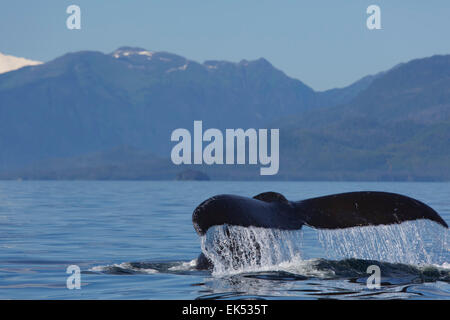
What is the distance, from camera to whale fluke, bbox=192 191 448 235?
26.7 ft

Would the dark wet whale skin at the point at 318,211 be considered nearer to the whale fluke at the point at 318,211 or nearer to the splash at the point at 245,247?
the whale fluke at the point at 318,211

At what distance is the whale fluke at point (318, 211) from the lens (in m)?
8.15

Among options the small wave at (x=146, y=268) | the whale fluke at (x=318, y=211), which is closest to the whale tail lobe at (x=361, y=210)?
the whale fluke at (x=318, y=211)

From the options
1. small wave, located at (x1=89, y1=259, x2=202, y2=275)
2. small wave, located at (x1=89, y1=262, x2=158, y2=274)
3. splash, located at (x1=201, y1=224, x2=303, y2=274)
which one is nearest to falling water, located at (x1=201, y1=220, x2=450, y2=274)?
splash, located at (x1=201, y1=224, x2=303, y2=274)

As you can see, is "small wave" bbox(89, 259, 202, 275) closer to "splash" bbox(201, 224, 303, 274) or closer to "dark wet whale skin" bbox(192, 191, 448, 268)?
"splash" bbox(201, 224, 303, 274)

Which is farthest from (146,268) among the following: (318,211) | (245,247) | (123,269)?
(318,211)

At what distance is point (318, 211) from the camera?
9117mm

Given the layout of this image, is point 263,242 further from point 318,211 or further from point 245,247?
point 318,211

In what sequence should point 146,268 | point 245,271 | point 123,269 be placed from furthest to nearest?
1. point 146,268
2. point 123,269
3. point 245,271

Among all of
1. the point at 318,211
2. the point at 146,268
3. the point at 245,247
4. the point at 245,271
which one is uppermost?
the point at 318,211

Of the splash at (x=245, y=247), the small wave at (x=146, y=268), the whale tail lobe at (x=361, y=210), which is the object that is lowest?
the small wave at (x=146, y=268)
